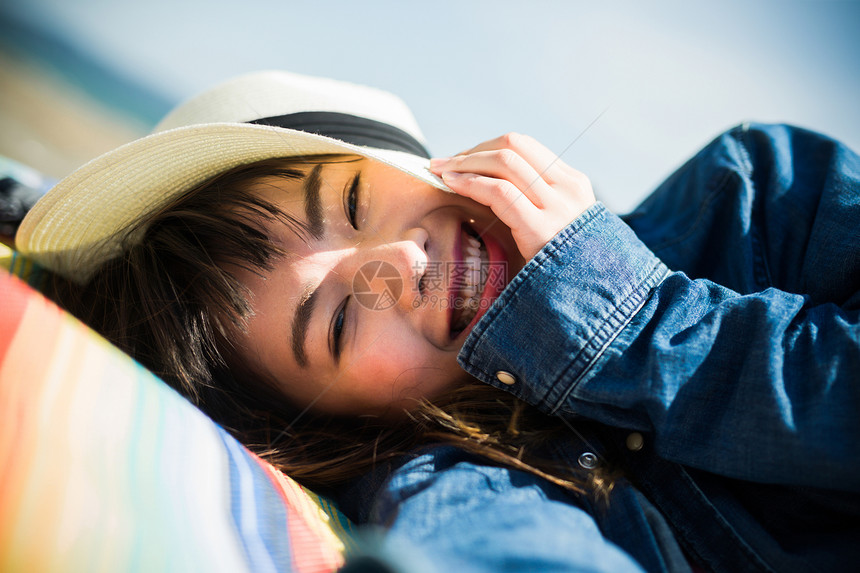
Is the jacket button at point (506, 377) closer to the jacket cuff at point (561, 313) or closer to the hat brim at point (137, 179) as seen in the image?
the jacket cuff at point (561, 313)

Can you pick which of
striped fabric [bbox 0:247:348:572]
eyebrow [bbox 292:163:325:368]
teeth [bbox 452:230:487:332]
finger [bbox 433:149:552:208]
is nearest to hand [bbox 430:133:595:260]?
finger [bbox 433:149:552:208]

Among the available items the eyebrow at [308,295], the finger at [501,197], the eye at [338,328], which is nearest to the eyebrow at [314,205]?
the eyebrow at [308,295]

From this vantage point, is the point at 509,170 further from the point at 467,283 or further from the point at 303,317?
the point at 303,317

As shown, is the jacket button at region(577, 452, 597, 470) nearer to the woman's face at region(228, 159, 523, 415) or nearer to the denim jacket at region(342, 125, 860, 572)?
the denim jacket at region(342, 125, 860, 572)

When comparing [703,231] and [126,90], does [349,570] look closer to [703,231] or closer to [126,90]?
[703,231]

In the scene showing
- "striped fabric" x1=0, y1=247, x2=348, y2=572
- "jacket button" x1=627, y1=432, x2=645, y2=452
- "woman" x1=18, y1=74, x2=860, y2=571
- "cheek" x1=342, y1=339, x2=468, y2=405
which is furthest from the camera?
"cheek" x1=342, y1=339, x2=468, y2=405

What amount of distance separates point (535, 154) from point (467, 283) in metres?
0.25

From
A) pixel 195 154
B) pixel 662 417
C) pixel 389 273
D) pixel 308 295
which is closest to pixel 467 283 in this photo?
pixel 389 273

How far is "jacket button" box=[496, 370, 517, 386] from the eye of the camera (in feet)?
2.43

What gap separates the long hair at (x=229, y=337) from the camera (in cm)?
82

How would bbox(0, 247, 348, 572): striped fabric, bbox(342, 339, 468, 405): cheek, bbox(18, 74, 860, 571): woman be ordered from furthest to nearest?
bbox(342, 339, 468, 405): cheek, bbox(18, 74, 860, 571): woman, bbox(0, 247, 348, 572): striped fabric

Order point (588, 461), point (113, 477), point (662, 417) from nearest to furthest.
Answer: point (113, 477)
point (662, 417)
point (588, 461)

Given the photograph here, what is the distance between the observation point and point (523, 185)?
814mm

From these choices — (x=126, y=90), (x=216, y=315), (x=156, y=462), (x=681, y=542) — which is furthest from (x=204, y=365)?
(x=126, y=90)
